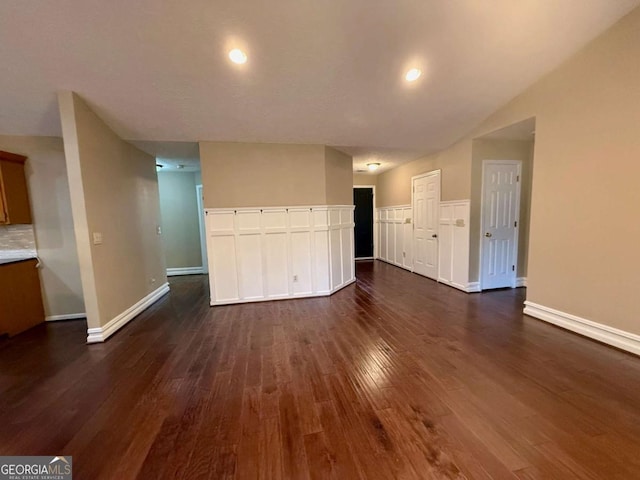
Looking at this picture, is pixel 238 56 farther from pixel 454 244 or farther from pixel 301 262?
pixel 454 244

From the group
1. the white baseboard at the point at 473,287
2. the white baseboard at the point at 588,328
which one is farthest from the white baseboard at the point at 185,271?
the white baseboard at the point at 588,328

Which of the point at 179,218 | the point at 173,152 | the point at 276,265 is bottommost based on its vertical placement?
the point at 276,265

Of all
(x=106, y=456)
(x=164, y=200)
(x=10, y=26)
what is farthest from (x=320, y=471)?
(x=164, y=200)

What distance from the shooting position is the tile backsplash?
3.33 metres

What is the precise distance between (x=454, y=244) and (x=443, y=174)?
1.27 metres

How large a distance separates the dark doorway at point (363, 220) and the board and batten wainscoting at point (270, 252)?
122 inches

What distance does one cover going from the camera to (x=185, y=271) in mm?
Answer: 6438

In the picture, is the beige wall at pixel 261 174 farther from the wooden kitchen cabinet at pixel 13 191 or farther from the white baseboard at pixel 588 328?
the white baseboard at pixel 588 328

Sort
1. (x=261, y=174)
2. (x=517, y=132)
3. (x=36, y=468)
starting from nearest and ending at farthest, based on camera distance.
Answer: (x=36, y=468), (x=517, y=132), (x=261, y=174)

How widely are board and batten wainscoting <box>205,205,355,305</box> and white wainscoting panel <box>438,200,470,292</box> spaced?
2.00m

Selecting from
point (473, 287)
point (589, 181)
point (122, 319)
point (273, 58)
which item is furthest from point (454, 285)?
point (122, 319)

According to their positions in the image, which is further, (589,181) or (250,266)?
(250,266)

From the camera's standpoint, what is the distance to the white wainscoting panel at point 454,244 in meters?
4.39

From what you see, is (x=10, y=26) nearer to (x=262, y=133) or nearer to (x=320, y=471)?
(x=262, y=133)
